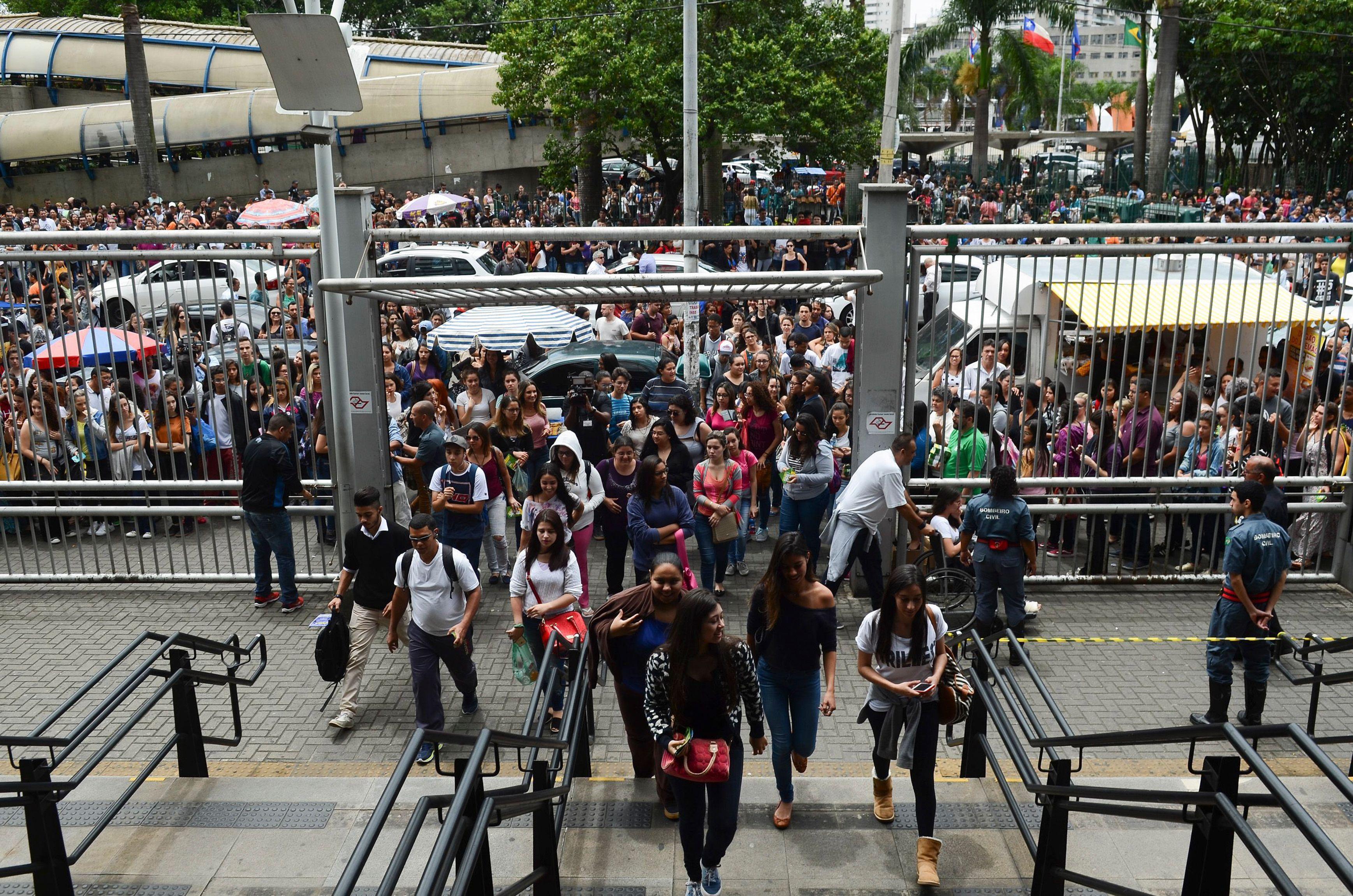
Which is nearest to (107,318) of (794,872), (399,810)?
(399,810)

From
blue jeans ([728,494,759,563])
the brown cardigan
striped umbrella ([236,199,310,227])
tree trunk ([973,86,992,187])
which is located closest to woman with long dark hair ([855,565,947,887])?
the brown cardigan

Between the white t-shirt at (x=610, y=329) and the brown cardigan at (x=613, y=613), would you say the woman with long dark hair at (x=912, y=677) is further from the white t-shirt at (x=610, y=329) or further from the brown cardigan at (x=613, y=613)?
the white t-shirt at (x=610, y=329)

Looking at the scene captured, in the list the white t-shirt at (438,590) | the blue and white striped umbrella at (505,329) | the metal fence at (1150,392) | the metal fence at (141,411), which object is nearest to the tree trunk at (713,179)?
the blue and white striped umbrella at (505,329)

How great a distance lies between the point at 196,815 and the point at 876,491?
5.09 meters

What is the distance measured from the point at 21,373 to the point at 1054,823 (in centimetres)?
858

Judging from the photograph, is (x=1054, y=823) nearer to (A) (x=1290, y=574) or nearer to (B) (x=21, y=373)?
(A) (x=1290, y=574)

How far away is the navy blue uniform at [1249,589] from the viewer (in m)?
7.18

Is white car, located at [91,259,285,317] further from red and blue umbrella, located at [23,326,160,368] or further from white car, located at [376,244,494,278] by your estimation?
white car, located at [376,244,494,278]

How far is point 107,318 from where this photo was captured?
891cm

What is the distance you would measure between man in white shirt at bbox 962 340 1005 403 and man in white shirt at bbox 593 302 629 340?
5.19m

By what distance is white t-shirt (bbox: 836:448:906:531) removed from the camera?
859cm

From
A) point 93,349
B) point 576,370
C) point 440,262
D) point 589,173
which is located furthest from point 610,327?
point 589,173

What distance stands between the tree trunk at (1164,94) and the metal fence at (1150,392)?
30.7 metres

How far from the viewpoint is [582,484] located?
29.0ft
